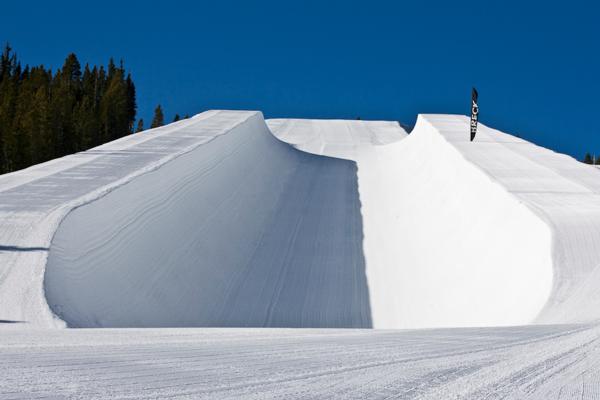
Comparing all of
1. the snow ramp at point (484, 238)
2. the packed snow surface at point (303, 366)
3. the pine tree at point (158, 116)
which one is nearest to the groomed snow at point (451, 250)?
the snow ramp at point (484, 238)

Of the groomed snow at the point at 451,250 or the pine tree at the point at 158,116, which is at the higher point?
the pine tree at the point at 158,116

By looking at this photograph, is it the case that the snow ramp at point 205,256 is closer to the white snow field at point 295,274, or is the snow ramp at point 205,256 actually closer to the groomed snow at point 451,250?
the white snow field at point 295,274

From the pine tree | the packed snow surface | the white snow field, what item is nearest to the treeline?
the pine tree

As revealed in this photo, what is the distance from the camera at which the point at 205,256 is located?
9695mm

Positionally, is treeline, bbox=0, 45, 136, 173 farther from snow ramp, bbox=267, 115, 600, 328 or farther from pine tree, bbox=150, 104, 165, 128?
snow ramp, bbox=267, 115, 600, 328

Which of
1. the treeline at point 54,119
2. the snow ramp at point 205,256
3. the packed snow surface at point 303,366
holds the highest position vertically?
the treeline at point 54,119

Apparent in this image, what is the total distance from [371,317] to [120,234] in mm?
2916

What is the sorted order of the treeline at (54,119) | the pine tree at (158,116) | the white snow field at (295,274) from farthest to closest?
the pine tree at (158,116) < the treeline at (54,119) < the white snow field at (295,274)

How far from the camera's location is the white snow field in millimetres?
3182

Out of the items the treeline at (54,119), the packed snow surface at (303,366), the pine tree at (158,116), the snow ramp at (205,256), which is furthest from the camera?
the pine tree at (158,116)

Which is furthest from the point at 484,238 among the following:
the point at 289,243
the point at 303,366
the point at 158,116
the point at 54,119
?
the point at 158,116

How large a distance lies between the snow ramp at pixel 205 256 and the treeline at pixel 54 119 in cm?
2628

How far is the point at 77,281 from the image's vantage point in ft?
22.2

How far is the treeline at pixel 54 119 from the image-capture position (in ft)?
127
